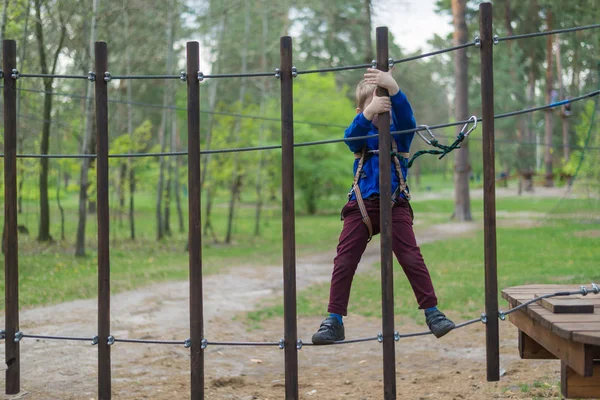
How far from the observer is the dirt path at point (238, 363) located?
5.52 meters

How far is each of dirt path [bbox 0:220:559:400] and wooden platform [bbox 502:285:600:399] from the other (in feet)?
4.12

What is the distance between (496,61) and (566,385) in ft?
128

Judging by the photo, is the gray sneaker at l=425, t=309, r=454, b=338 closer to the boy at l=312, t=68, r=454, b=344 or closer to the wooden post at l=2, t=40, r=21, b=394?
the boy at l=312, t=68, r=454, b=344

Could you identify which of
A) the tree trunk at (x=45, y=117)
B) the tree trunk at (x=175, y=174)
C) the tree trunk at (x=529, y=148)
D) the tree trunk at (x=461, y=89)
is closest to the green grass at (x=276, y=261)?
the tree trunk at (x=45, y=117)

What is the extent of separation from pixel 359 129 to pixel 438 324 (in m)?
1.14

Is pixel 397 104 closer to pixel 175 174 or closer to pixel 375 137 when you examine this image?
pixel 375 137

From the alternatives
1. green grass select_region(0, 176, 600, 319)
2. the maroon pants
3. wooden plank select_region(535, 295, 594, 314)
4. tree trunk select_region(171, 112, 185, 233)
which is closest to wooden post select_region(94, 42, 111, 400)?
the maroon pants

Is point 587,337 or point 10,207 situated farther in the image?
point 10,207

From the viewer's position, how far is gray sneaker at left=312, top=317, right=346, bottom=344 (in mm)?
3861

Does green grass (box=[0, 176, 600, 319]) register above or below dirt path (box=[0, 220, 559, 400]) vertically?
above

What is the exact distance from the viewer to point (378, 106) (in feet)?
12.5

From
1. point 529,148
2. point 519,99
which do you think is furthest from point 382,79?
point 529,148

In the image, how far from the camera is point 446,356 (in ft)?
22.2

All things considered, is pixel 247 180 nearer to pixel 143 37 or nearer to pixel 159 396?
pixel 143 37
